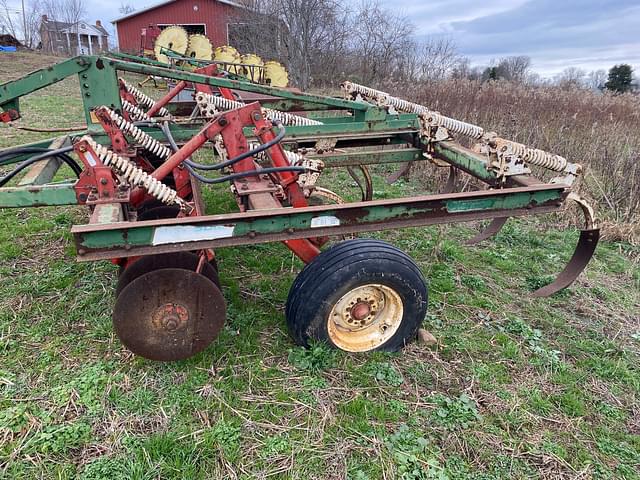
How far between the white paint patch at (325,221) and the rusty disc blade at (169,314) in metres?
0.64

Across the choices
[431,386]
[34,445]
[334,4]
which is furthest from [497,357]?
[334,4]

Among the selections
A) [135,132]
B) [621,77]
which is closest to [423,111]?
[135,132]

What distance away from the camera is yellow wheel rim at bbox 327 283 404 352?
107 inches

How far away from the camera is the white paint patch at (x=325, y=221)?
2.38 metres

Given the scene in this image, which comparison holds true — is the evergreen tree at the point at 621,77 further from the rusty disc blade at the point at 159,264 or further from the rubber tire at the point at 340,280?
the rusty disc blade at the point at 159,264

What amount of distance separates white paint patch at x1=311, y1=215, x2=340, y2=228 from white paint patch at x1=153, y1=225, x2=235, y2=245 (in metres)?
0.42

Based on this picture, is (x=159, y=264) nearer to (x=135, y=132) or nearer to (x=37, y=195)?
(x=37, y=195)

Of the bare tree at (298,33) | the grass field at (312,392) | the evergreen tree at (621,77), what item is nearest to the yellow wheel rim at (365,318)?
the grass field at (312,392)

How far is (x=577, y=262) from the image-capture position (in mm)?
3506

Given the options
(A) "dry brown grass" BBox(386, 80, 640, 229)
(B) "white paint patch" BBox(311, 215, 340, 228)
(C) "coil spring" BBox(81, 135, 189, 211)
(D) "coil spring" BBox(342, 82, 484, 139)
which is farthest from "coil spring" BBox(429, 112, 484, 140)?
(A) "dry brown grass" BBox(386, 80, 640, 229)

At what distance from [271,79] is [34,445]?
11.0 metres

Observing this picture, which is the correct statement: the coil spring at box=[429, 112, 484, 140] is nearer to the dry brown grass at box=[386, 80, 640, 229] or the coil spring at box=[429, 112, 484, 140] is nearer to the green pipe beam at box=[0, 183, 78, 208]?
the dry brown grass at box=[386, 80, 640, 229]

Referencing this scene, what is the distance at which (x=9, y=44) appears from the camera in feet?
107

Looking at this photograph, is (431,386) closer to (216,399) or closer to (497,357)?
(497,357)
